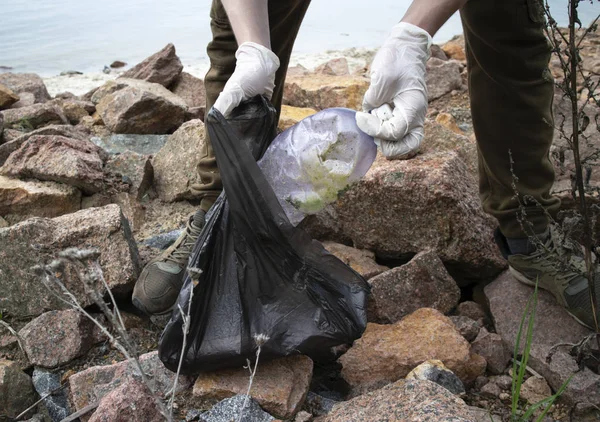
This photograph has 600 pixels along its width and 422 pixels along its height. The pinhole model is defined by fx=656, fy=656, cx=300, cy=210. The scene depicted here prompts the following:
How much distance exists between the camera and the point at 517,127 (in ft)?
7.38

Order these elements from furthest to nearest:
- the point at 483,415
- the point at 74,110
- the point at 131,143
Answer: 1. the point at 74,110
2. the point at 131,143
3. the point at 483,415

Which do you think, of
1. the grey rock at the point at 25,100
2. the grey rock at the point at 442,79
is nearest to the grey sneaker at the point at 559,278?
the grey rock at the point at 442,79

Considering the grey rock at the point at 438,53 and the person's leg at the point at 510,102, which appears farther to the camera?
the grey rock at the point at 438,53

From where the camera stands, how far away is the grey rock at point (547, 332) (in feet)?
6.37

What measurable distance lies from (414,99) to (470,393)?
0.94 meters

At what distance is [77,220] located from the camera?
245 cm

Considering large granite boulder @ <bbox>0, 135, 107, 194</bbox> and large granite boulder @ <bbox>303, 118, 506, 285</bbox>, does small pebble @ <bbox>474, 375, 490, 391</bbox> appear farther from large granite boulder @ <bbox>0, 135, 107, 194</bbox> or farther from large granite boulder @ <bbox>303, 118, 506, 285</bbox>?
large granite boulder @ <bbox>0, 135, 107, 194</bbox>

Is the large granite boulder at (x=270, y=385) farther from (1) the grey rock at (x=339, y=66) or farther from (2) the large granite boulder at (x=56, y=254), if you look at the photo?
(1) the grey rock at (x=339, y=66)

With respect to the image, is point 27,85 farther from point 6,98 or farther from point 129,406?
point 129,406

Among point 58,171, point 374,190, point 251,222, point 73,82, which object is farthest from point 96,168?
point 73,82

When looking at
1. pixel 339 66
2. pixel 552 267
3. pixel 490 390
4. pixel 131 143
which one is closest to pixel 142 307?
pixel 490 390

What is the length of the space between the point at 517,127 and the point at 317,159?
81 centimetres

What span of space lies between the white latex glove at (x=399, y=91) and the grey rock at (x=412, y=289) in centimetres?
68

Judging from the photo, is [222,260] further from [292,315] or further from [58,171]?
[58,171]
